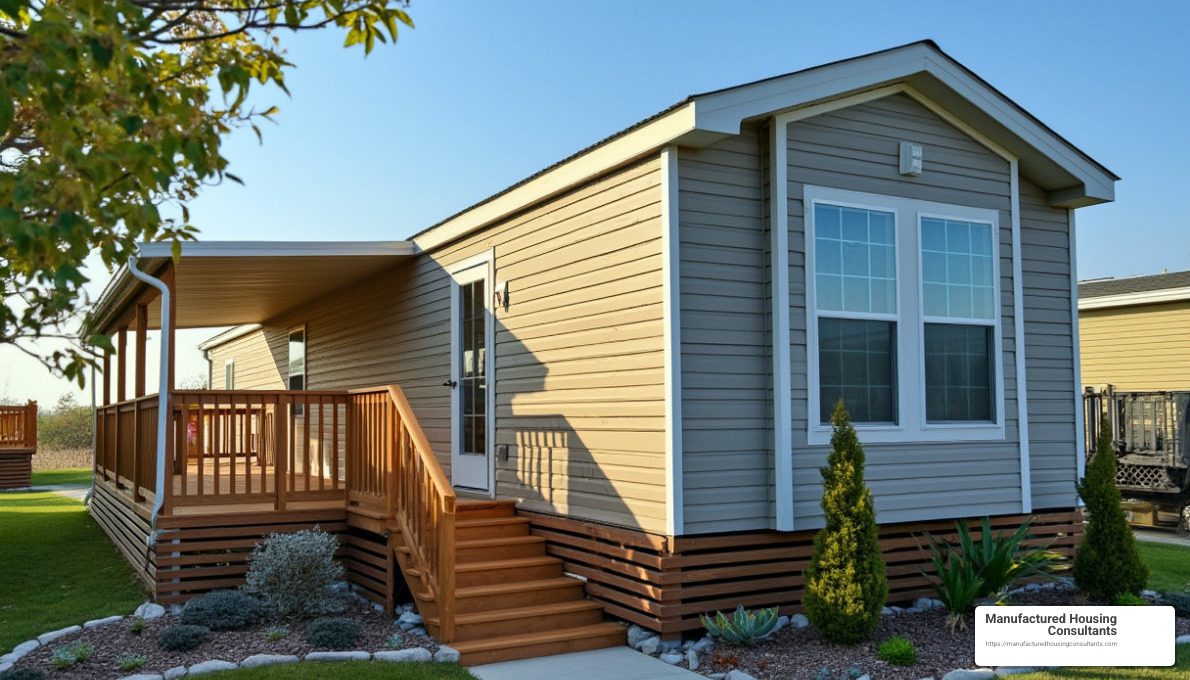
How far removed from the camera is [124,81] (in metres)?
3.89

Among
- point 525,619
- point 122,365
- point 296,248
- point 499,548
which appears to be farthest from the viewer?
point 122,365

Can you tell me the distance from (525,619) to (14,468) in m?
18.8

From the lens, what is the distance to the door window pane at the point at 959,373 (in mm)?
7473

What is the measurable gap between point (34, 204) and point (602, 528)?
14.6 feet

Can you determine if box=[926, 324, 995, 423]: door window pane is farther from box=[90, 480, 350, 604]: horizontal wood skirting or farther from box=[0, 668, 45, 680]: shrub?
box=[0, 668, 45, 680]: shrub

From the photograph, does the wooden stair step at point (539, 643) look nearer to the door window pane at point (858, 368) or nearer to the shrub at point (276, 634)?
the shrub at point (276, 634)

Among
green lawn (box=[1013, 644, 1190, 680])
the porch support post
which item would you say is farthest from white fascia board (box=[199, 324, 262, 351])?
green lawn (box=[1013, 644, 1190, 680])

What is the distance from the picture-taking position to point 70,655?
19.7 feet

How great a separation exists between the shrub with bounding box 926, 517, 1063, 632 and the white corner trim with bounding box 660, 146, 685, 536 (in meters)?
1.97

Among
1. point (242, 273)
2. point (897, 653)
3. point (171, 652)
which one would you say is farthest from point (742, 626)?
point (242, 273)

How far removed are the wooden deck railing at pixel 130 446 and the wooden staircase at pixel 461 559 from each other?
1889mm

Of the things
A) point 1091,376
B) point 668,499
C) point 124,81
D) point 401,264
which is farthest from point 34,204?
point 1091,376

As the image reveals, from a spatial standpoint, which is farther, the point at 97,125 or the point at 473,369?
the point at 473,369

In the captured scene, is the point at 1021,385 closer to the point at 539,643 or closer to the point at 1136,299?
the point at 539,643
